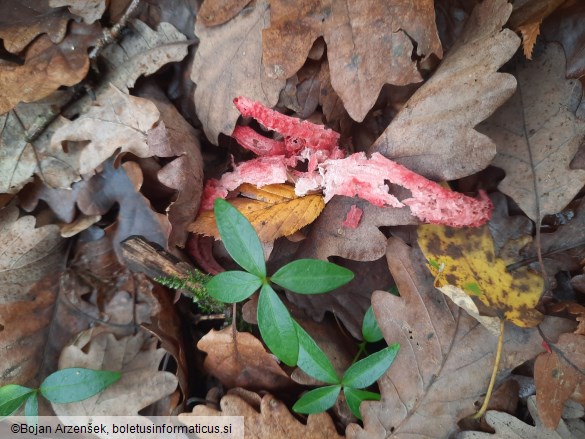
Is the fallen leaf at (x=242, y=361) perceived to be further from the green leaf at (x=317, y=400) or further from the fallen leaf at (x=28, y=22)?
the fallen leaf at (x=28, y=22)

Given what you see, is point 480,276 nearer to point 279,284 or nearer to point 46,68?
point 279,284

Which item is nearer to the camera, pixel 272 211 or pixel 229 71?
pixel 272 211

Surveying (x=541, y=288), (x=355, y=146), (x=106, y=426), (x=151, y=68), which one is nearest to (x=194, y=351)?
(x=106, y=426)

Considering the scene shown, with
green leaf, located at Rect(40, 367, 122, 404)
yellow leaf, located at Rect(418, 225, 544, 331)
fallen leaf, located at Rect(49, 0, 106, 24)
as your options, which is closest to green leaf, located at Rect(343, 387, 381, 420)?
yellow leaf, located at Rect(418, 225, 544, 331)

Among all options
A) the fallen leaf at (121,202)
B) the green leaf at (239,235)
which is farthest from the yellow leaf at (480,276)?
the fallen leaf at (121,202)

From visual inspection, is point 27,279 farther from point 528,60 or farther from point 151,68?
point 528,60

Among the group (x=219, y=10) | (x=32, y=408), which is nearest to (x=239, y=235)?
(x=219, y=10)

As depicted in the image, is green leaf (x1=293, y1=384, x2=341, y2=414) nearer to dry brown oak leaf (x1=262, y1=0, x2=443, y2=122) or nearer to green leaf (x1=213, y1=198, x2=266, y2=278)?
green leaf (x1=213, y1=198, x2=266, y2=278)
